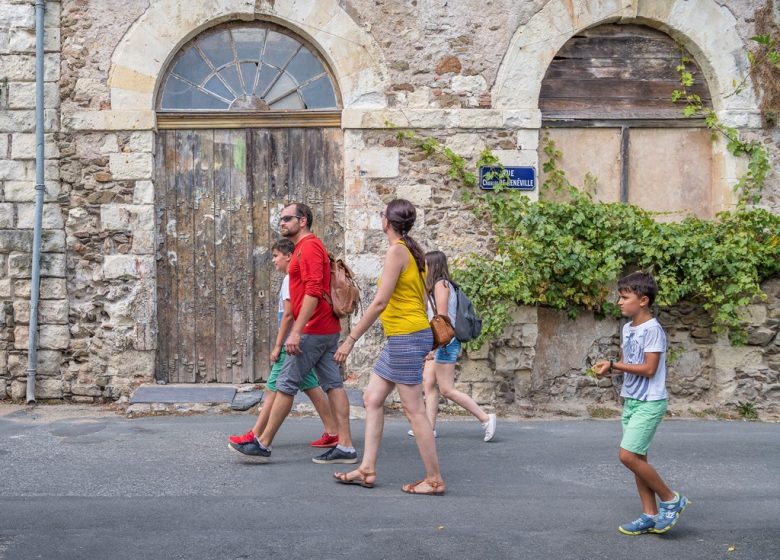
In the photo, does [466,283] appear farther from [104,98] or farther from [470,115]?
[104,98]

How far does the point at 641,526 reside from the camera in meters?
4.46

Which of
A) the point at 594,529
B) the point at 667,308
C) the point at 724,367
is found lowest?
the point at 594,529

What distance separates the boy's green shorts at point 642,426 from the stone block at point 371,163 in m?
4.32

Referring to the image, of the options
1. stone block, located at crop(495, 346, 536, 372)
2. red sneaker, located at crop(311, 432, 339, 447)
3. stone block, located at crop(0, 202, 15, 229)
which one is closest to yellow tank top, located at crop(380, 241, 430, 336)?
red sneaker, located at crop(311, 432, 339, 447)

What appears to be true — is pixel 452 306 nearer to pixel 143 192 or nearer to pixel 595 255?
pixel 595 255

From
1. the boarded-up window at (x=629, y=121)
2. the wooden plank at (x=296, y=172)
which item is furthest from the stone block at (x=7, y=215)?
the boarded-up window at (x=629, y=121)

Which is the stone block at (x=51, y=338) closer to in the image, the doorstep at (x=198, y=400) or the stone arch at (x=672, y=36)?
the doorstep at (x=198, y=400)

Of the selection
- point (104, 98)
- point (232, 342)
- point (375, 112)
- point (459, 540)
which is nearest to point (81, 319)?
point (232, 342)

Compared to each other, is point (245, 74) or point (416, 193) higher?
point (245, 74)

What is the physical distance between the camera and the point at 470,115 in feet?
27.0

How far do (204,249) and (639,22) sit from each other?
15.8 feet

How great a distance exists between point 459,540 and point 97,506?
2.01 m

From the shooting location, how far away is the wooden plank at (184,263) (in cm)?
830

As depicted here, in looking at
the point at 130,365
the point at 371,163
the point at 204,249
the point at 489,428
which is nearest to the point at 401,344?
the point at 489,428
